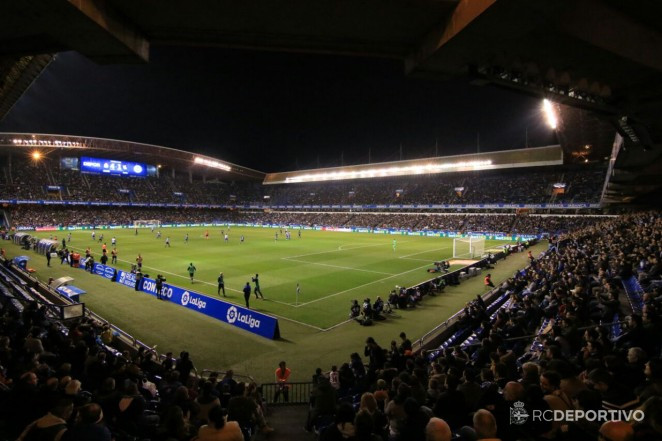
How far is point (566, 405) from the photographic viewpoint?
3.99 metres

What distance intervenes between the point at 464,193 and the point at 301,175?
4732cm

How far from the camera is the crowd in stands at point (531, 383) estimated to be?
12.0ft

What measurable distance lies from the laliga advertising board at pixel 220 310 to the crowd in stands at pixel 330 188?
58.6 m

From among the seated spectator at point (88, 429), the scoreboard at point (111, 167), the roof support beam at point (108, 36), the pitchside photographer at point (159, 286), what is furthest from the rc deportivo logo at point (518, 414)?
the scoreboard at point (111, 167)

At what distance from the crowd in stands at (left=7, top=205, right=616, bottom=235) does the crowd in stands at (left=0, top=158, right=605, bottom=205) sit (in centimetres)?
319

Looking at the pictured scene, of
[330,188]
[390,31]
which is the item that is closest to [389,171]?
[330,188]

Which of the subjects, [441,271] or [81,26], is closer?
[81,26]

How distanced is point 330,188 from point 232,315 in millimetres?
85097

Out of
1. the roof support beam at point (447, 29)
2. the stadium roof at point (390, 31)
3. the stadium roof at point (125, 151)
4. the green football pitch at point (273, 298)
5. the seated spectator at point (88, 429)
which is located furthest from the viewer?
the stadium roof at point (125, 151)

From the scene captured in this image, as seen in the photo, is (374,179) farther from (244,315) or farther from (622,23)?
(622,23)

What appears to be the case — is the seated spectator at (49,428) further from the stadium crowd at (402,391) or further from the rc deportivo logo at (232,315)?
the rc deportivo logo at (232,315)

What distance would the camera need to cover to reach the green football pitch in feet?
46.8

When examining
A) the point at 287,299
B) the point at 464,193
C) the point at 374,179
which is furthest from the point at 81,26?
the point at 374,179

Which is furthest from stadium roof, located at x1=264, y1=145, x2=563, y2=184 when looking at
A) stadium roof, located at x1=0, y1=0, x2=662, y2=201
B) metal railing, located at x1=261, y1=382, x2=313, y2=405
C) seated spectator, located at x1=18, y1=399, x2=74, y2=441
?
seated spectator, located at x1=18, y1=399, x2=74, y2=441
